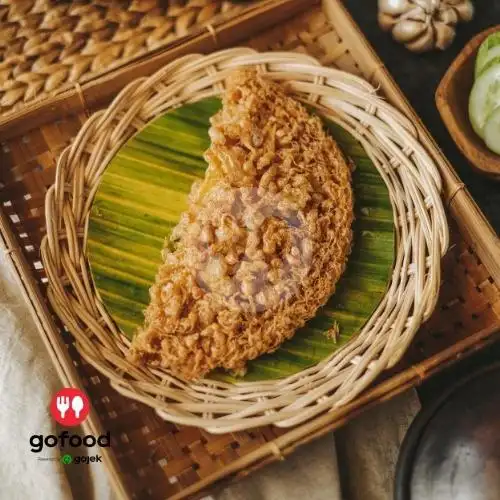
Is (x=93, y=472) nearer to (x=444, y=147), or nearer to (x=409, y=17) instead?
(x=444, y=147)

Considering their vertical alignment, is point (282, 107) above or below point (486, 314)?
above

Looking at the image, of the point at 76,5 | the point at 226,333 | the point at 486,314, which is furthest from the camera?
the point at 76,5

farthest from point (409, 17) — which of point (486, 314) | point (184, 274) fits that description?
point (184, 274)

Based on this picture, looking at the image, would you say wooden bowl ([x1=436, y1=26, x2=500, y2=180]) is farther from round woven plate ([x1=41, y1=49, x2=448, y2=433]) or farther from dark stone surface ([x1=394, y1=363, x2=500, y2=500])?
dark stone surface ([x1=394, y1=363, x2=500, y2=500])

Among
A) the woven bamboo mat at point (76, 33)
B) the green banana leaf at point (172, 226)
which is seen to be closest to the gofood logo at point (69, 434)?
the green banana leaf at point (172, 226)

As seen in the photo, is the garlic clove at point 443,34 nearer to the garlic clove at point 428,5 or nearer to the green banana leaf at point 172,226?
the garlic clove at point 428,5

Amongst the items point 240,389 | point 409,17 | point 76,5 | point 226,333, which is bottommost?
point 240,389

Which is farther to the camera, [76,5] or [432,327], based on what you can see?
[76,5]

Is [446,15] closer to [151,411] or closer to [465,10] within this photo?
[465,10]
